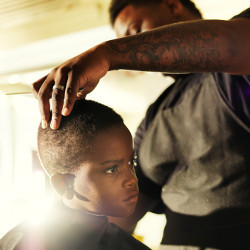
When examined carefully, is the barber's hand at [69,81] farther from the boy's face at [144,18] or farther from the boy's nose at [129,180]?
the boy's face at [144,18]

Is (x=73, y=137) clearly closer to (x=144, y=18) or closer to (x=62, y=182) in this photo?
(x=62, y=182)

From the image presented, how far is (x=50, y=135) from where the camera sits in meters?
0.71

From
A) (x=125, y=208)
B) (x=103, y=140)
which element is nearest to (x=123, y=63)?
(x=103, y=140)

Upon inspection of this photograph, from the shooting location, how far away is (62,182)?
72 centimetres

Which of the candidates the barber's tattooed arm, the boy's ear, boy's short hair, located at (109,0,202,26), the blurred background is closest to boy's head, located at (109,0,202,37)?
boy's short hair, located at (109,0,202,26)

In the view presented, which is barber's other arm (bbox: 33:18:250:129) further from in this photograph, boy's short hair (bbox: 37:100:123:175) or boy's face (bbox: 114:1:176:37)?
boy's face (bbox: 114:1:176:37)

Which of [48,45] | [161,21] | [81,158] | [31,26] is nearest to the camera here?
[81,158]

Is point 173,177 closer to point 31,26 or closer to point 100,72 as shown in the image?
point 100,72

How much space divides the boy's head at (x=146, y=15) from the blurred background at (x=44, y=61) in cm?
40

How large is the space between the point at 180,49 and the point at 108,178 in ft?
1.16

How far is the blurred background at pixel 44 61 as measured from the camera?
1305 mm

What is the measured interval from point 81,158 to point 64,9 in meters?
1.45

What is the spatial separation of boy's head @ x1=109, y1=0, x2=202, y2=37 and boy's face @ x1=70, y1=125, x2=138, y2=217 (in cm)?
54

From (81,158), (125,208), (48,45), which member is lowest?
(125,208)
